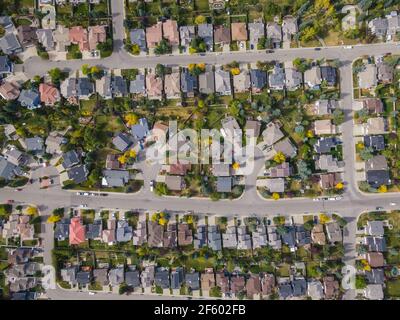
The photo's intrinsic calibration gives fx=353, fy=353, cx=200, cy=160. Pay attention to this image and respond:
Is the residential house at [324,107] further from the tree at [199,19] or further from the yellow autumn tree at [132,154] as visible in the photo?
the yellow autumn tree at [132,154]

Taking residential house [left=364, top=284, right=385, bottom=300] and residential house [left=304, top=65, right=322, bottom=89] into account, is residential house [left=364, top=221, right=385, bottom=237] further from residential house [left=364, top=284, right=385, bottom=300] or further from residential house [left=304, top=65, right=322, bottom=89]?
residential house [left=304, top=65, right=322, bottom=89]

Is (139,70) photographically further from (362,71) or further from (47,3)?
(362,71)

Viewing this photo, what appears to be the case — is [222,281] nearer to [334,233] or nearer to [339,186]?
[334,233]

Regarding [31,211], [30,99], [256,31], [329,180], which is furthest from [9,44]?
[329,180]

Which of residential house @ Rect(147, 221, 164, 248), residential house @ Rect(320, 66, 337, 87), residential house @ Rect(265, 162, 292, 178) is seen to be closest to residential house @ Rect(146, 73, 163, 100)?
residential house @ Rect(147, 221, 164, 248)

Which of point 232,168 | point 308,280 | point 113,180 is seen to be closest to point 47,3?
point 113,180

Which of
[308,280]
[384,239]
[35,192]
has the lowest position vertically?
[308,280]

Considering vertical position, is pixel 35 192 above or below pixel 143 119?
below
